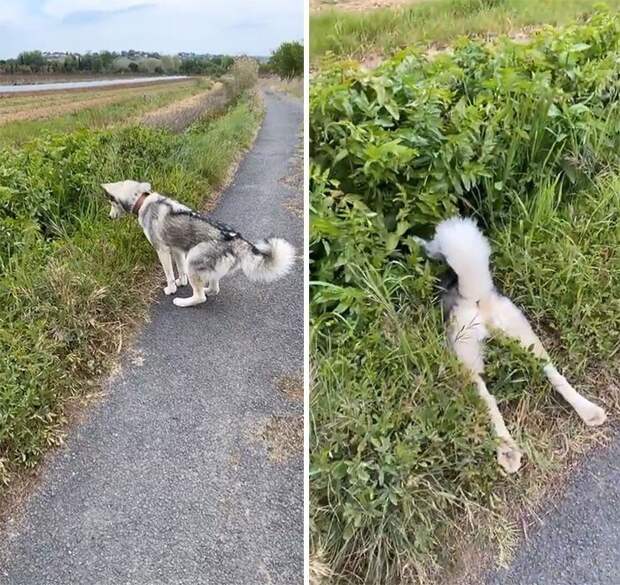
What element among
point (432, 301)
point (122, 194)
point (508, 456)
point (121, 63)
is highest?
point (121, 63)

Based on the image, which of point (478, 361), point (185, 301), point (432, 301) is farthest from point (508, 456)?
point (185, 301)

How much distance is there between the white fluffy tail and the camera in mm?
1305

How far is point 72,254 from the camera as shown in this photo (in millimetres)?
1312

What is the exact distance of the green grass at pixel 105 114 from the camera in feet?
4.57

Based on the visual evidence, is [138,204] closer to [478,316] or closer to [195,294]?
[195,294]

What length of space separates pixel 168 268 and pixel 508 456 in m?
0.76

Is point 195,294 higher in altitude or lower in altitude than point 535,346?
higher

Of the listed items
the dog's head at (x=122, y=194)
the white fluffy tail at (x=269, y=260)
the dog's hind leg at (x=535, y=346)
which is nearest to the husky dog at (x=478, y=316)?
the dog's hind leg at (x=535, y=346)

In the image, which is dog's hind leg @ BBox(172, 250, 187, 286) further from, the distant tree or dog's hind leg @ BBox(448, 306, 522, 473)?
dog's hind leg @ BBox(448, 306, 522, 473)

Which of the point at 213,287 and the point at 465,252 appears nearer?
the point at 465,252

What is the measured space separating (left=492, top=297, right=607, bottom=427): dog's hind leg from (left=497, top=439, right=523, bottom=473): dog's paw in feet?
0.52

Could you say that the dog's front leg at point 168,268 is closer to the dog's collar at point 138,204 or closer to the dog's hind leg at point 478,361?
the dog's collar at point 138,204

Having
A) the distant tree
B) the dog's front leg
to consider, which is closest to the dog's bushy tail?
the distant tree

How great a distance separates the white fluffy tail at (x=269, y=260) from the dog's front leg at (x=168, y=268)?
5.7 inches
